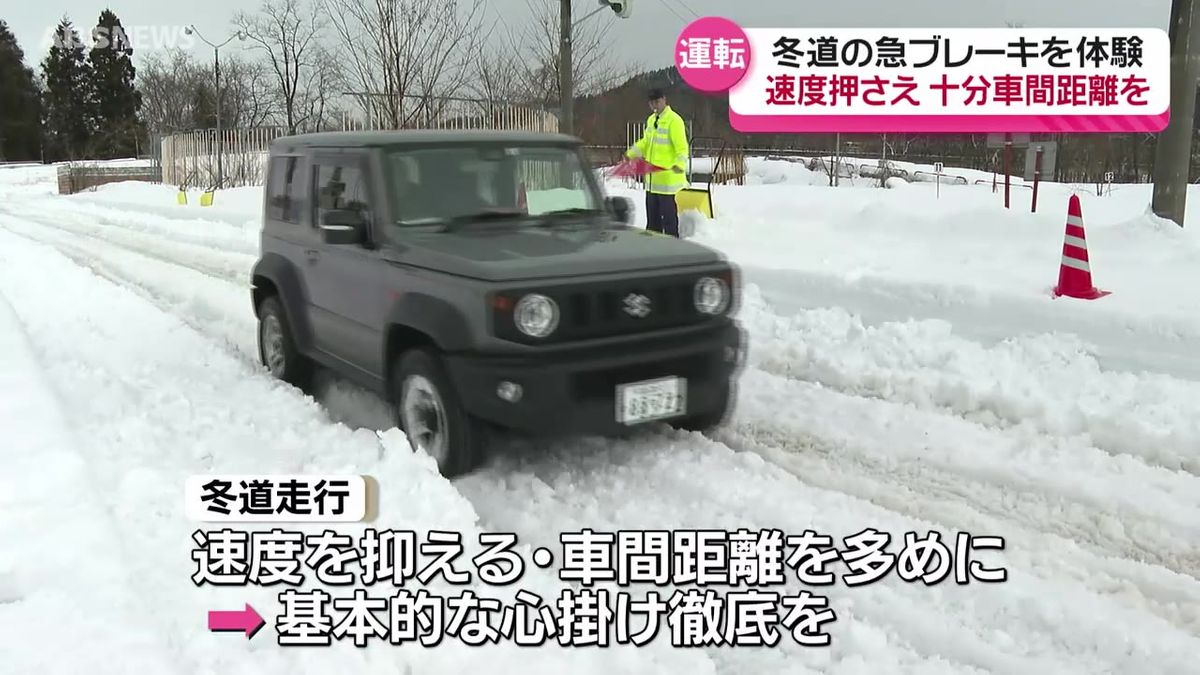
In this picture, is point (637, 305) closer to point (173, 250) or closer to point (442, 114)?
point (173, 250)

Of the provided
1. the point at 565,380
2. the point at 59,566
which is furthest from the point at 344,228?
the point at 59,566

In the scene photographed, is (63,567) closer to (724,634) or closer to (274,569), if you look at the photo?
(274,569)

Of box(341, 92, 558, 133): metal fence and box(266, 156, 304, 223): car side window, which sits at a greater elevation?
box(341, 92, 558, 133): metal fence

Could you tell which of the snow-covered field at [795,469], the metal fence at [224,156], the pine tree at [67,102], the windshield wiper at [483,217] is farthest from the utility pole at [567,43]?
the pine tree at [67,102]

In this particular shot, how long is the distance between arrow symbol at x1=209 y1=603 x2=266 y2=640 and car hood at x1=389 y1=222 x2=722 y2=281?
1.77 metres

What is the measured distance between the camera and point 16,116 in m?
83.7

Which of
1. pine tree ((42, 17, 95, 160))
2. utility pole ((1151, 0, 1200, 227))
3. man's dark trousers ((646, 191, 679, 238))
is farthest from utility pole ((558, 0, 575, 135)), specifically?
pine tree ((42, 17, 95, 160))

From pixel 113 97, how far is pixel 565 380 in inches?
3775

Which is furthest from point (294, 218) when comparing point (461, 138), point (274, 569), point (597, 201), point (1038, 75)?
point (1038, 75)

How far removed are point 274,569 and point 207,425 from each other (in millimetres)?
2078

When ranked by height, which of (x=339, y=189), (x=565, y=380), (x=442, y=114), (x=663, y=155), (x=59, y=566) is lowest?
(x=59, y=566)

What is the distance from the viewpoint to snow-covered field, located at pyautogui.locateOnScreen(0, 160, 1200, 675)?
312cm

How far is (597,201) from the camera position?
571 centimetres

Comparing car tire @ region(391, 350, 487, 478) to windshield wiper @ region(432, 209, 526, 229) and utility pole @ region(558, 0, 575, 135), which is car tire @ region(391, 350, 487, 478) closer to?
Result: windshield wiper @ region(432, 209, 526, 229)
